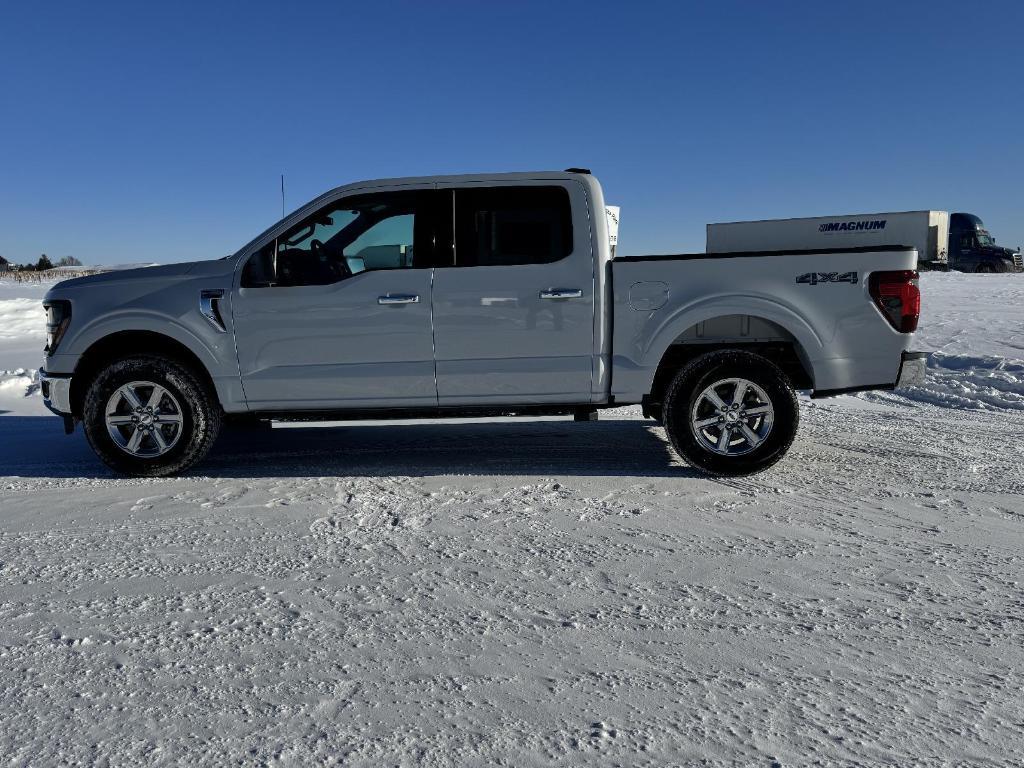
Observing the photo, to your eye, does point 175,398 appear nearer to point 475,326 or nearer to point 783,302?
point 475,326

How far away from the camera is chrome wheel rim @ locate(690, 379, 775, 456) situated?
536cm

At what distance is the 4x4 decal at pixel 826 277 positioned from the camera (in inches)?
208

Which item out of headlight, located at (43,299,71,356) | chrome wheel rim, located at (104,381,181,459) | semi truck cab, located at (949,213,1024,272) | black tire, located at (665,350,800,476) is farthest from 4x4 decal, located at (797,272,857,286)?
semi truck cab, located at (949,213,1024,272)

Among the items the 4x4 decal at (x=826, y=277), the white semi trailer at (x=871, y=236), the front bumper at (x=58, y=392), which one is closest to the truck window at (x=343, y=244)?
the front bumper at (x=58, y=392)

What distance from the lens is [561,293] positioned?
5.34 meters

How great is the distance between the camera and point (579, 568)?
3.64 m

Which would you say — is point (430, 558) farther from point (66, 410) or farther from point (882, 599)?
point (66, 410)

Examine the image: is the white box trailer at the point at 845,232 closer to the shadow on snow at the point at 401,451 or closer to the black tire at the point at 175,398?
the shadow on snow at the point at 401,451

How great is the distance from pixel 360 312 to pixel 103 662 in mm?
3040

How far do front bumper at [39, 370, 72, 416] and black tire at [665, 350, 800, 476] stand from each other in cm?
404

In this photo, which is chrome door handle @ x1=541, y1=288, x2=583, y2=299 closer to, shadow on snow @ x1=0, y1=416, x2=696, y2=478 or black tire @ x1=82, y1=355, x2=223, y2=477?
shadow on snow @ x1=0, y1=416, x2=696, y2=478

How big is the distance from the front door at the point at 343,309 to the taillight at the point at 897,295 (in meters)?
2.90

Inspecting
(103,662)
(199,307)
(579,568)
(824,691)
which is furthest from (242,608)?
(199,307)

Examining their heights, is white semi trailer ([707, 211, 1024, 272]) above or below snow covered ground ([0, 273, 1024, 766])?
above
